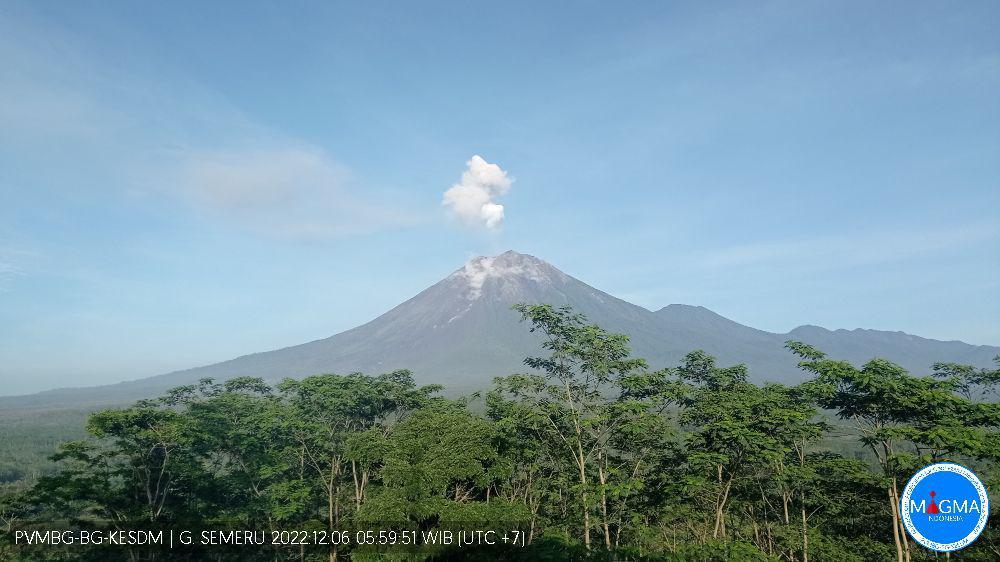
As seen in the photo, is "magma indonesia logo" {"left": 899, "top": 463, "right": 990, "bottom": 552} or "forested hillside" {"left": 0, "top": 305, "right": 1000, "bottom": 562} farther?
"forested hillside" {"left": 0, "top": 305, "right": 1000, "bottom": 562}

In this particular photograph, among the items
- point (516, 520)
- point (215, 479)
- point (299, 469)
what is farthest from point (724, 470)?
point (215, 479)

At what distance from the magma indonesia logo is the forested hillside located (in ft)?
17.3

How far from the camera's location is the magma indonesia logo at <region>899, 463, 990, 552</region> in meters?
8.22

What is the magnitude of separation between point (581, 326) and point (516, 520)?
776cm

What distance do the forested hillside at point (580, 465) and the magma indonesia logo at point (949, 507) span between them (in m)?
5.27

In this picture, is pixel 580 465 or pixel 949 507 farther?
Answer: pixel 580 465

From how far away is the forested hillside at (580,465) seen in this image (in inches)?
612

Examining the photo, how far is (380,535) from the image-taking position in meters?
16.3

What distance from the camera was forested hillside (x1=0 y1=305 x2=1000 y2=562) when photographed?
612 inches

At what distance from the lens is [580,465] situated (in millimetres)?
18469

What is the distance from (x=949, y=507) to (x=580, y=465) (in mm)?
11691

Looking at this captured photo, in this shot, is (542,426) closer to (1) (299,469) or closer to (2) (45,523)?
(1) (299,469)

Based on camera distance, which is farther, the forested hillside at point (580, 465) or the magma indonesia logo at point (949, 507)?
the forested hillside at point (580, 465)

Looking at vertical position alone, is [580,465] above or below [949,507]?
below
